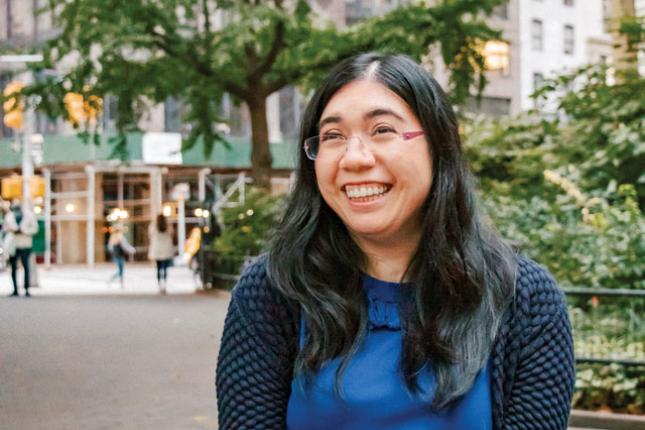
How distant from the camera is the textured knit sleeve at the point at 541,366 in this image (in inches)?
81.7

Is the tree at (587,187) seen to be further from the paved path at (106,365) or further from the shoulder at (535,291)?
the shoulder at (535,291)

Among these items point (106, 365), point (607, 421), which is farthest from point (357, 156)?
point (106, 365)

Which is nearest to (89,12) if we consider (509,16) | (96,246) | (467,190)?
(467,190)

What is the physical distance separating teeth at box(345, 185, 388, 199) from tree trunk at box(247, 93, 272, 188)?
1880 cm

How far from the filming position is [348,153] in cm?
211

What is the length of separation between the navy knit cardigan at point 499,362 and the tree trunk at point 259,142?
1878 cm

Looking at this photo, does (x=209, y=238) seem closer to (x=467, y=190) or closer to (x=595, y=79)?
(x=595, y=79)

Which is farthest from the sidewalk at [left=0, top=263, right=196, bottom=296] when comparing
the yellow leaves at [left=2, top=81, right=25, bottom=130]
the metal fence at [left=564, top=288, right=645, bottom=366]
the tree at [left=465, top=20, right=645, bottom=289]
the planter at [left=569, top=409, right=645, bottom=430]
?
the planter at [left=569, top=409, right=645, bottom=430]

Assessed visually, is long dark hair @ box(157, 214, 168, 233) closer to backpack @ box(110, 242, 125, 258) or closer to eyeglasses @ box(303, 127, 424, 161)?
backpack @ box(110, 242, 125, 258)

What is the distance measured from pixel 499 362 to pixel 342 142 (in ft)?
1.86

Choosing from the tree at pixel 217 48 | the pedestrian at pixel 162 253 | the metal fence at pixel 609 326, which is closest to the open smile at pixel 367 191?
the metal fence at pixel 609 326

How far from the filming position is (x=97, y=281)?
29281 mm

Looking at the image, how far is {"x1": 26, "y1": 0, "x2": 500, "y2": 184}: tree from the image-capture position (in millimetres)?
17875

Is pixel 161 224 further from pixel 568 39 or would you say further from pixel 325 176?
pixel 568 39
